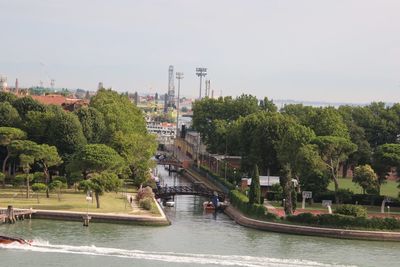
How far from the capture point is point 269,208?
186ft

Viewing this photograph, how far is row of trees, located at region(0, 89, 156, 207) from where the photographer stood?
5719cm

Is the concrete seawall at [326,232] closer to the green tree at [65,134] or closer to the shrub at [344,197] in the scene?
the shrub at [344,197]

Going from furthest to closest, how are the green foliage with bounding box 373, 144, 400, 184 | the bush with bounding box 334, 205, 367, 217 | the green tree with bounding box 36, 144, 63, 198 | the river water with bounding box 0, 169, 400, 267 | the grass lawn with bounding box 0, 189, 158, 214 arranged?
the green foliage with bounding box 373, 144, 400, 184, the green tree with bounding box 36, 144, 63, 198, the grass lawn with bounding box 0, 189, 158, 214, the bush with bounding box 334, 205, 367, 217, the river water with bounding box 0, 169, 400, 267

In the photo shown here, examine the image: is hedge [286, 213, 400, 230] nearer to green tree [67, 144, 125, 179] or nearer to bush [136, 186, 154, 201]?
bush [136, 186, 154, 201]

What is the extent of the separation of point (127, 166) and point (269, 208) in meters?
14.8

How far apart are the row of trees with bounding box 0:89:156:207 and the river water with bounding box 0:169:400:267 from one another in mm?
6599

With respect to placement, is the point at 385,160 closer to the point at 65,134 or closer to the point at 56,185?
the point at 56,185

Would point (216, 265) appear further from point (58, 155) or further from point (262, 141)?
point (262, 141)

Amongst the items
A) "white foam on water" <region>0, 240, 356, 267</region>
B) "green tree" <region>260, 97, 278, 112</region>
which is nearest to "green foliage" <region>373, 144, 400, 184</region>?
"white foam on water" <region>0, 240, 356, 267</region>

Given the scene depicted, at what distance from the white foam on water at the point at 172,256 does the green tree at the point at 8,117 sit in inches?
965

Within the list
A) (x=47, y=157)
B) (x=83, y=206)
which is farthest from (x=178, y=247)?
(x=47, y=157)

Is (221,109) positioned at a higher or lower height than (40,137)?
higher

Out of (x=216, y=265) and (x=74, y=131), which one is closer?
(x=216, y=265)

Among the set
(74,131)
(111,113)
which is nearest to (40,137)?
(74,131)
